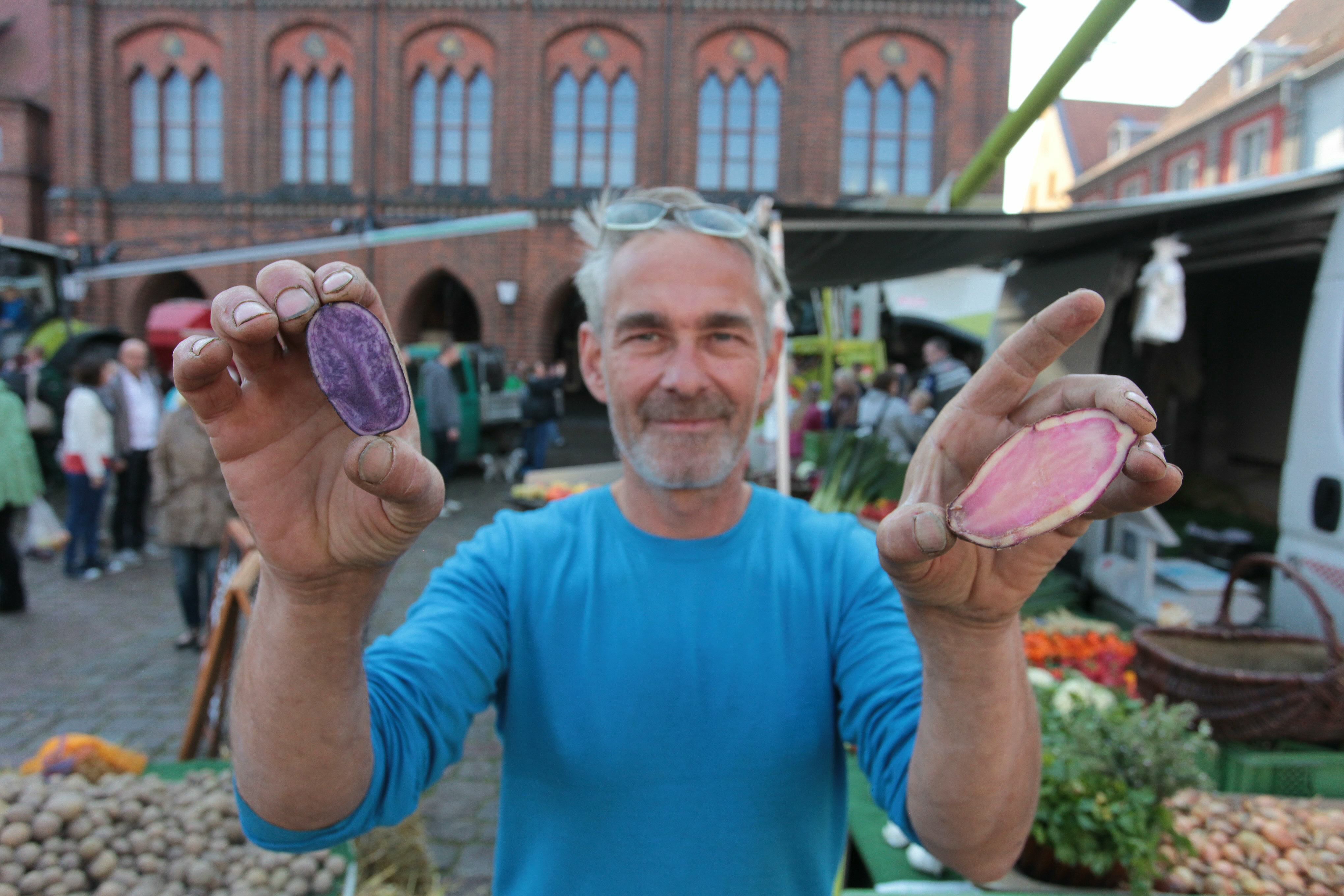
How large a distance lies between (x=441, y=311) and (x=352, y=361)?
25.2m

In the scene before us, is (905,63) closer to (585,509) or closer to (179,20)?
(179,20)

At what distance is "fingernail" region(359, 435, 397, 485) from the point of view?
0.83m

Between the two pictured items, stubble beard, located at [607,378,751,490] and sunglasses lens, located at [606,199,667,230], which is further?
sunglasses lens, located at [606,199,667,230]

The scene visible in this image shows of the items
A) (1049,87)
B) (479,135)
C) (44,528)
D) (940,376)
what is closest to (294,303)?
(1049,87)

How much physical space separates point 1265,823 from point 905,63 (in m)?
21.2

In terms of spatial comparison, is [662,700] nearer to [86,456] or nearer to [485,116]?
[86,456]

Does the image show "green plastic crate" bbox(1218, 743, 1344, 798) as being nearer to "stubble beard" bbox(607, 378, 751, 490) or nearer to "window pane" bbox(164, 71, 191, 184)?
"stubble beard" bbox(607, 378, 751, 490)

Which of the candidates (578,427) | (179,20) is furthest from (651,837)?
(179,20)

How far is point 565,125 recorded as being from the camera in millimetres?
20734

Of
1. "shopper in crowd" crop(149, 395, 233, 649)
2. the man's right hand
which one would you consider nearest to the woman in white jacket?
"shopper in crowd" crop(149, 395, 233, 649)

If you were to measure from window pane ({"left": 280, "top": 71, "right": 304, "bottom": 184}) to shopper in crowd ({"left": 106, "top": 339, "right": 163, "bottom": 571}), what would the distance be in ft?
48.5

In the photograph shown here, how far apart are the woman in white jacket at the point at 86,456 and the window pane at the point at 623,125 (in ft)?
50.3

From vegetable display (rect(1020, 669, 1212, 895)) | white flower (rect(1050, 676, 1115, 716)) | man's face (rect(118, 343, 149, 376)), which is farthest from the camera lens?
man's face (rect(118, 343, 149, 376))

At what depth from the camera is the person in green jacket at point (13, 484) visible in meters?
6.05
